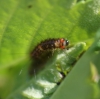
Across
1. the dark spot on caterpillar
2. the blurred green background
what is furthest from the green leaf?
the dark spot on caterpillar

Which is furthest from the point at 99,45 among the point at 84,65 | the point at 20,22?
the point at 20,22

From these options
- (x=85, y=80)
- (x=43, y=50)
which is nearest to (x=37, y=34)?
(x=43, y=50)

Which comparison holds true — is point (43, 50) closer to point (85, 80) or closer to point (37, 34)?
point (37, 34)

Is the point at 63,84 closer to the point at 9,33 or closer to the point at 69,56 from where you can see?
the point at 69,56

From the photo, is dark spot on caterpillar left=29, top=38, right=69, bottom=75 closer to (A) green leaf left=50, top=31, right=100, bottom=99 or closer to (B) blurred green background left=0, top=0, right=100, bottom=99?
(B) blurred green background left=0, top=0, right=100, bottom=99

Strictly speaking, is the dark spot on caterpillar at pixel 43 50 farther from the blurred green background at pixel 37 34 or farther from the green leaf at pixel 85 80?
the green leaf at pixel 85 80

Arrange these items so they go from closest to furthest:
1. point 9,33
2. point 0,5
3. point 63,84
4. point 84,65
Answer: point 84,65 < point 63,84 < point 0,5 < point 9,33

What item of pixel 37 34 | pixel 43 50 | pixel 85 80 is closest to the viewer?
pixel 85 80
